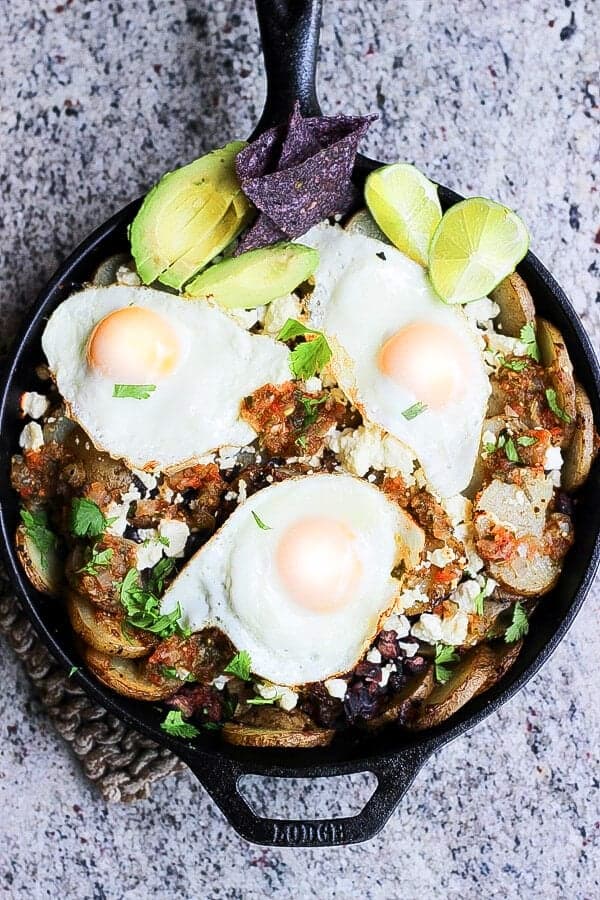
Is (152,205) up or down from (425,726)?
up

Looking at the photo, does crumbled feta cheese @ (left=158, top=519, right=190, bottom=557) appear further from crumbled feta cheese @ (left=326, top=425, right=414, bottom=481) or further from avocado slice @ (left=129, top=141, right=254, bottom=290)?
avocado slice @ (left=129, top=141, right=254, bottom=290)

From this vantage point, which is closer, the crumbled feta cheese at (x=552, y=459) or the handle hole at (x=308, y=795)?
the crumbled feta cheese at (x=552, y=459)

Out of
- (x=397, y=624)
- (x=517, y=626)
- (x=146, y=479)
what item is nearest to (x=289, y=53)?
(x=146, y=479)

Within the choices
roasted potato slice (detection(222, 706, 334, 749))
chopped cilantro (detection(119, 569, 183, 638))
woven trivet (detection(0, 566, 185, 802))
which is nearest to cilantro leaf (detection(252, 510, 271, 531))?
chopped cilantro (detection(119, 569, 183, 638))

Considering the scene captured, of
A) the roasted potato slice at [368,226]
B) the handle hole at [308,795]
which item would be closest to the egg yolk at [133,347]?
the roasted potato slice at [368,226]

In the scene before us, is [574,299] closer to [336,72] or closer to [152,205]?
[336,72]

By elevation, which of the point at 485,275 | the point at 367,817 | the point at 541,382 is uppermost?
the point at 485,275

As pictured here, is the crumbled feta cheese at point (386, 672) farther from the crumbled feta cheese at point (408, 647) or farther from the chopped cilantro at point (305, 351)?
the chopped cilantro at point (305, 351)

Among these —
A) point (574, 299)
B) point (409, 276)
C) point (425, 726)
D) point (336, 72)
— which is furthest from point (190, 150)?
point (425, 726)
